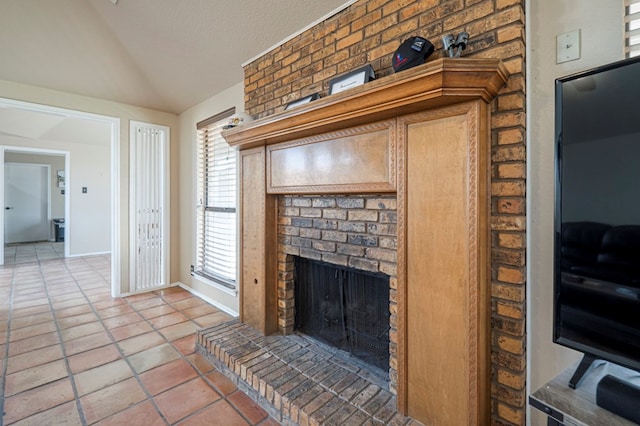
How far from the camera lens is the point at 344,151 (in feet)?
5.45

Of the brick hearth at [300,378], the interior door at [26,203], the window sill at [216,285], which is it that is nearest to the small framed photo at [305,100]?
the brick hearth at [300,378]

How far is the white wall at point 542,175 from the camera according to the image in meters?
1.19

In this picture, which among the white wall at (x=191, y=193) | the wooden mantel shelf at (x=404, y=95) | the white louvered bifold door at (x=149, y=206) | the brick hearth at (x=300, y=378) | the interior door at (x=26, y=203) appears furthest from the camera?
the interior door at (x=26, y=203)

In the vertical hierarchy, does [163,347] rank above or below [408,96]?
below

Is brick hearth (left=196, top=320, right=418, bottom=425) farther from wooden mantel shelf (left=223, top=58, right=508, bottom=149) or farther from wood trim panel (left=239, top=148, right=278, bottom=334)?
wooden mantel shelf (left=223, top=58, right=508, bottom=149)

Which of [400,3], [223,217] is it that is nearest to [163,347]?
[223,217]

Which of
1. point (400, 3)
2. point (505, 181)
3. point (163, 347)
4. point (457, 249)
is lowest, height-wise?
point (163, 347)

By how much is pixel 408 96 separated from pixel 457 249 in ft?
2.24

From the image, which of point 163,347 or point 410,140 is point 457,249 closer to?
point 410,140

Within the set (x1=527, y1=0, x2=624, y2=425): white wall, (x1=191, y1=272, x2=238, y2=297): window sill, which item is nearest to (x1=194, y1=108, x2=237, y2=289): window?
(x1=191, y1=272, x2=238, y2=297): window sill

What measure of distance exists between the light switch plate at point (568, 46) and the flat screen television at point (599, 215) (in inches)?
10.2

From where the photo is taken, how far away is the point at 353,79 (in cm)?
169

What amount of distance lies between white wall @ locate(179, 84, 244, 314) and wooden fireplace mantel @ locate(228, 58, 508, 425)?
2.11 meters

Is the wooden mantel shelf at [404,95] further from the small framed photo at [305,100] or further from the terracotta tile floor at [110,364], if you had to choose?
the terracotta tile floor at [110,364]
